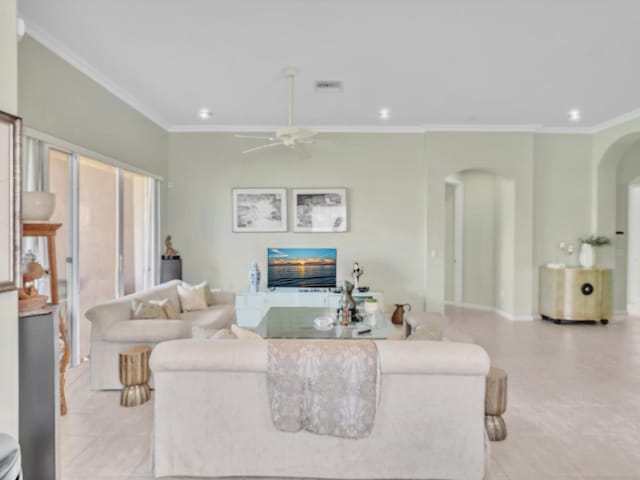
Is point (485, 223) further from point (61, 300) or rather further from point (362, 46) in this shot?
point (61, 300)

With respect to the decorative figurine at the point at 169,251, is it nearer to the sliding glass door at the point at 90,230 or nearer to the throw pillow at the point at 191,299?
the sliding glass door at the point at 90,230

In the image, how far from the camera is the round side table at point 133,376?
11.0 ft

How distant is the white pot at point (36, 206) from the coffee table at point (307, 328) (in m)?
1.91

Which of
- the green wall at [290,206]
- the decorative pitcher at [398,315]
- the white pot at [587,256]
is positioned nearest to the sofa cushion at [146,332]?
the green wall at [290,206]

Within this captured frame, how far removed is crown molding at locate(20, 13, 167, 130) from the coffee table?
10.5 feet

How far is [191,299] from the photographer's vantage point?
5156 mm

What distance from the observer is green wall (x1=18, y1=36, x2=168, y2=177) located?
3436mm

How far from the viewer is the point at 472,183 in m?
8.08

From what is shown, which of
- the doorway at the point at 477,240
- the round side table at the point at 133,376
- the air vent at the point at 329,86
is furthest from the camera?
the doorway at the point at 477,240

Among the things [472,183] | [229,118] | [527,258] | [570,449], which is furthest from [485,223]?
[570,449]

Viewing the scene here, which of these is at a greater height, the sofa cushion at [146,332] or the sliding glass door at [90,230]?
the sliding glass door at [90,230]

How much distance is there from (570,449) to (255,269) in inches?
182

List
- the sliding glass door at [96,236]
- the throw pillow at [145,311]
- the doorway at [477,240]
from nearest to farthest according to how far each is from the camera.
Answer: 1. the throw pillow at [145,311]
2. the sliding glass door at [96,236]
3. the doorway at [477,240]

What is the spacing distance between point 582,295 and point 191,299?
586 centimetres
